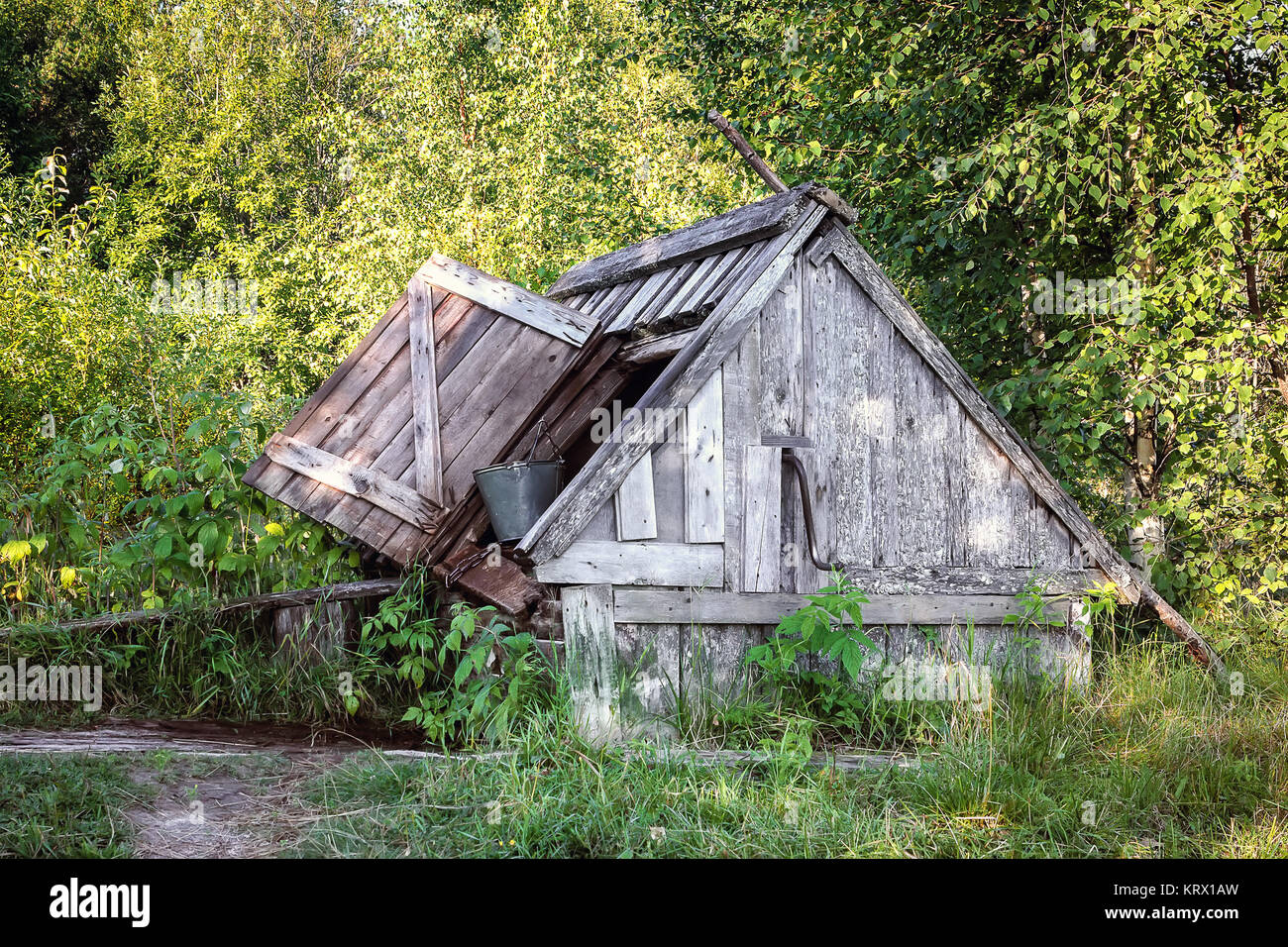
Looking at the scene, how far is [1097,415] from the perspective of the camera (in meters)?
8.02

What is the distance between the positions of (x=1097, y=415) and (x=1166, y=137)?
206 centimetres

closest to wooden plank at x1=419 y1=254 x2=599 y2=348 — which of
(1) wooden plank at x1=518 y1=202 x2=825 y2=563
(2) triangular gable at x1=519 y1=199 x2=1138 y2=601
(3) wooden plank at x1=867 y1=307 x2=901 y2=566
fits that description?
(2) triangular gable at x1=519 y1=199 x2=1138 y2=601

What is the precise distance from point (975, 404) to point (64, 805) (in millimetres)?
5452

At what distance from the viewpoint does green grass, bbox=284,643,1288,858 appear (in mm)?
4227

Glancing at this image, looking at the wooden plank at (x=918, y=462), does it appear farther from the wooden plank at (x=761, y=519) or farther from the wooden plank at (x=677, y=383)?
the wooden plank at (x=677, y=383)

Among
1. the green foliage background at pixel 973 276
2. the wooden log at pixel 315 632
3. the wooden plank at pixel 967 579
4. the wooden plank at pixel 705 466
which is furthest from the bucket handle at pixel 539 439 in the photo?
the wooden plank at pixel 967 579

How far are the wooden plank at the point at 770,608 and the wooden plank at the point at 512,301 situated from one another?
5.89 ft

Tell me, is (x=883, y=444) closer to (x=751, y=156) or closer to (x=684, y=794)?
(x=751, y=156)

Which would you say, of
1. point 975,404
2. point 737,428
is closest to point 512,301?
point 737,428

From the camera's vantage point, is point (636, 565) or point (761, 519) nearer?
point (636, 565)

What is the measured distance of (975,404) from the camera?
6.82 meters

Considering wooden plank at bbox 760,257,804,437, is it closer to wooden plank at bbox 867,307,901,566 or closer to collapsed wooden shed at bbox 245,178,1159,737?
collapsed wooden shed at bbox 245,178,1159,737

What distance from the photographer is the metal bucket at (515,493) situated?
6.13 meters
